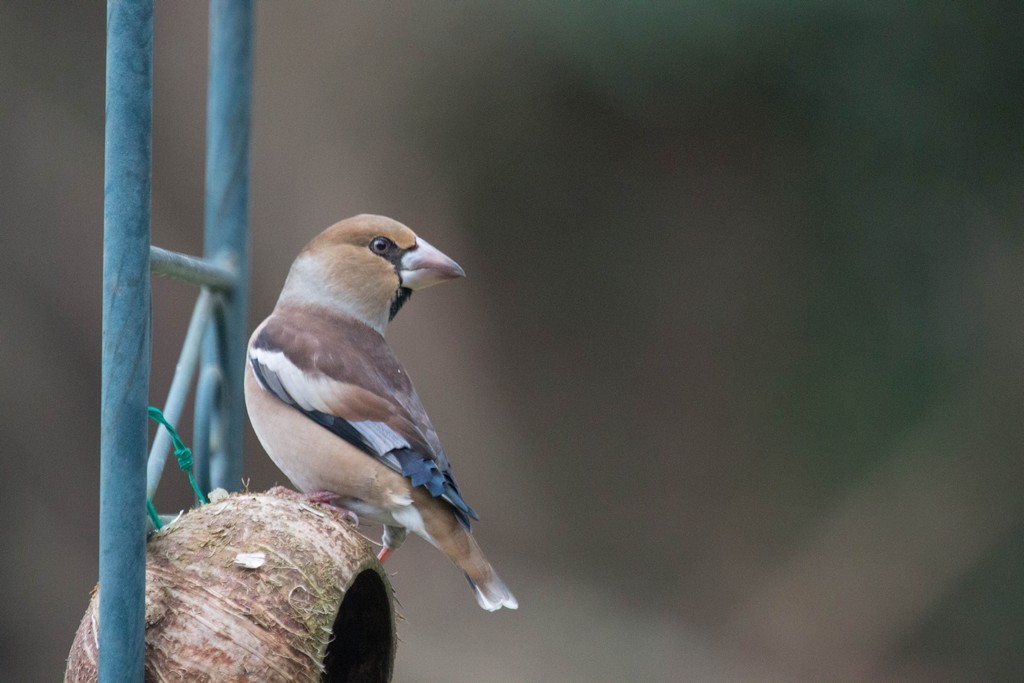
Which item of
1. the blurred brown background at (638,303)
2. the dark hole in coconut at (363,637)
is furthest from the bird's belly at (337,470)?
the blurred brown background at (638,303)

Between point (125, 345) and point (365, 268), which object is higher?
point (125, 345)

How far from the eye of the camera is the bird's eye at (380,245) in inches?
105

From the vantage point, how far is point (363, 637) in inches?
92.5

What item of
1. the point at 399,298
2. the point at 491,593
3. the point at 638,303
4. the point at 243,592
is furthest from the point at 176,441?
the point at 638,303

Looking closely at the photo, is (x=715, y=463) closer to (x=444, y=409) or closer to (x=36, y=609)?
(x=444, y=409)

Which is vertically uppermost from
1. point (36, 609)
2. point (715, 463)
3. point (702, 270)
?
point (702, 270)

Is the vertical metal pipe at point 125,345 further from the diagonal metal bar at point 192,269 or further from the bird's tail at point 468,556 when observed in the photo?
the bird's tail at point 468,556

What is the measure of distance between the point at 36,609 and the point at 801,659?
3.71 metres

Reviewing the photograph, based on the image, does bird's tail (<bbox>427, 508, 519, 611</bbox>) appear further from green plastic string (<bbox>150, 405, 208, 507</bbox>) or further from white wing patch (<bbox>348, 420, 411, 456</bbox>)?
green plastic string (<bbox>150, 405, 208, 507</bbox>)

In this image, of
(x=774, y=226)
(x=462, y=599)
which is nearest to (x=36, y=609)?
(x=462, y=599)

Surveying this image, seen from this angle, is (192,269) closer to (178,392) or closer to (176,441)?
(178,392)

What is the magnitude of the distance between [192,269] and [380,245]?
49 cm

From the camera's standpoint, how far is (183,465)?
85.3 inches

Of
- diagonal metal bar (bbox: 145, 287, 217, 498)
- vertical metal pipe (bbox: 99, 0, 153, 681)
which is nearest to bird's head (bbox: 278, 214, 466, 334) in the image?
diagonal metal bar (bbox: 145, 287, 217, 498)
